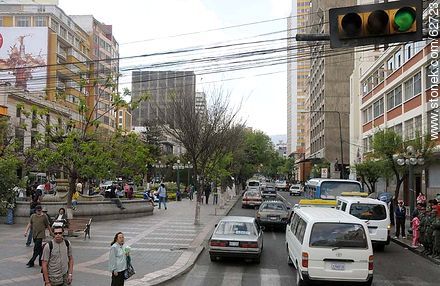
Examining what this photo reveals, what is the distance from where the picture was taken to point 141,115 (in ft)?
484

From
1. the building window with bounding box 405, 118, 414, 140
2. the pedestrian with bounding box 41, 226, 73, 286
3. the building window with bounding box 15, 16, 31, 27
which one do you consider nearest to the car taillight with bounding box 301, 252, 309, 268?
the pedestrian with bounding box 41, 226, 73, 286

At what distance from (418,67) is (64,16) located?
62.4 meters

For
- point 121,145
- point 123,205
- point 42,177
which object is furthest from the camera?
point 42,177

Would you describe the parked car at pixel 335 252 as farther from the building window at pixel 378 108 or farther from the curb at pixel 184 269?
the building window at pixel 378 108

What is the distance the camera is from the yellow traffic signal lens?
25.3 feet

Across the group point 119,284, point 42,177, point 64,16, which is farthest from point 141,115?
point 119,284

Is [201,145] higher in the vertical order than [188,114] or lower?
lower

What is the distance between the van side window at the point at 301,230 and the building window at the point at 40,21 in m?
70.7

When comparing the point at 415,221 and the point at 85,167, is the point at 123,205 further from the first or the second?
the point at 415,221

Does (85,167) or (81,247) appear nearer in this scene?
(81,247)

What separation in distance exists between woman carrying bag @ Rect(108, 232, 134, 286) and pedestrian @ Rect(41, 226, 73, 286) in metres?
1.00

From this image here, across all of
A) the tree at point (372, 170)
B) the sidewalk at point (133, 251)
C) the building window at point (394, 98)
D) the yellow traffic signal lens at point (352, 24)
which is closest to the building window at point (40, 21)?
the building window at point (394, 98)

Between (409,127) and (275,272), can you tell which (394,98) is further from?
(275,272)

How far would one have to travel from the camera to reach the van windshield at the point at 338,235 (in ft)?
36.9
